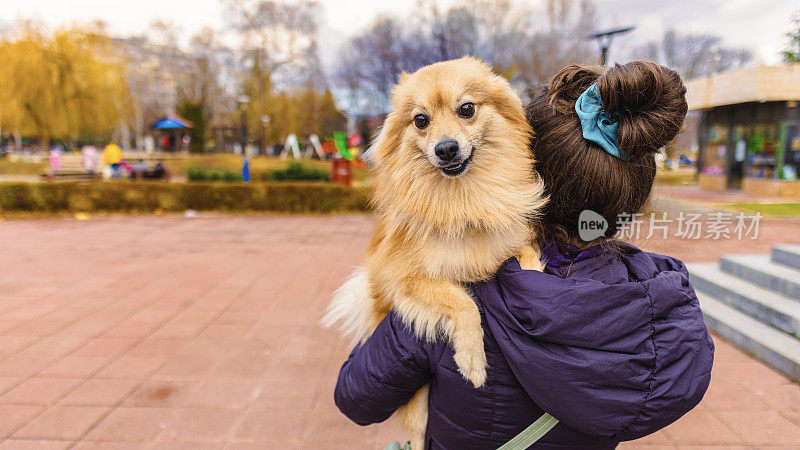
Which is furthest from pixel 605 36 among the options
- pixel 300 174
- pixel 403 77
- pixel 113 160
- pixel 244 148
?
pixel 113 160

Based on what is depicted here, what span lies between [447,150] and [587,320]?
25.8 inches

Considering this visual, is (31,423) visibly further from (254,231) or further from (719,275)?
(254,231)

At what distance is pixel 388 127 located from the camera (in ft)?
5.27

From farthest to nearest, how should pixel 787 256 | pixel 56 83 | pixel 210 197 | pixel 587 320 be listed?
pixel 56 83, pixel 210 197, pixel 787 256, pixel 587 320

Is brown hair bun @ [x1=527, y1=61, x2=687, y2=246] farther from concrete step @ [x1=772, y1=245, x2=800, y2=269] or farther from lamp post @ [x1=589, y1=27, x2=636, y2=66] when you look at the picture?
concrete step @ [x1=772, y1=245, x2=800, y2=269]

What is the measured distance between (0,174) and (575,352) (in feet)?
116

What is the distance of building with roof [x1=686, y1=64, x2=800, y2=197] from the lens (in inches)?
579

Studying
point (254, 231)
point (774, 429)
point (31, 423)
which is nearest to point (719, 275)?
point (774, 429)

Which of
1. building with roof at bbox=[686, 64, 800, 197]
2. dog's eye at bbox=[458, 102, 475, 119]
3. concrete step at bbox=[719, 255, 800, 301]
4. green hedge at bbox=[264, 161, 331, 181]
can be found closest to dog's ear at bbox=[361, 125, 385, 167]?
dog's eye at bbox=[458, 102, 475, 119]

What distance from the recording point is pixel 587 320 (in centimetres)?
100

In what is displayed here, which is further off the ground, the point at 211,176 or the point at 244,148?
the point at 244,148

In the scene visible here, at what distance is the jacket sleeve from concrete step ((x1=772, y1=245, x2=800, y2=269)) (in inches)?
221

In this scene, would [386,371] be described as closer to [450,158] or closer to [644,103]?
[450,158]

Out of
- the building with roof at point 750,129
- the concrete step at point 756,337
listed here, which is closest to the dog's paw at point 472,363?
the concrete step at point 756,337
